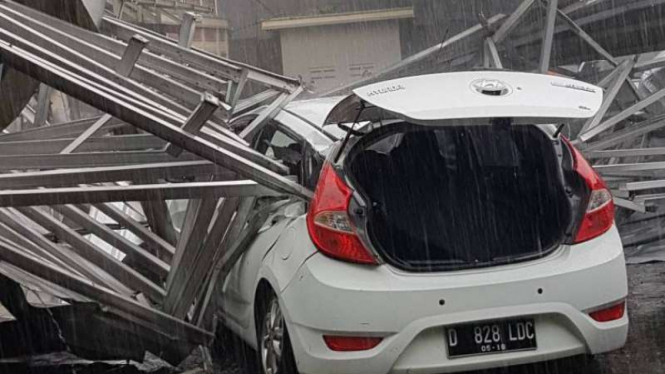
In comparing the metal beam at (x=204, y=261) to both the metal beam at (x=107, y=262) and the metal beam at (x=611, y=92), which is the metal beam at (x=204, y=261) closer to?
the metal beam at (x=107, y=262)

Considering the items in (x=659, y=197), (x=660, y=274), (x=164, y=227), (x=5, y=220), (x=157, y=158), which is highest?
(x=157, y=158)

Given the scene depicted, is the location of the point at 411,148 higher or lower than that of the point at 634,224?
higher

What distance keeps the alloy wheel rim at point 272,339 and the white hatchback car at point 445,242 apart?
10 millimetres

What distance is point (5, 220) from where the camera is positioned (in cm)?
487

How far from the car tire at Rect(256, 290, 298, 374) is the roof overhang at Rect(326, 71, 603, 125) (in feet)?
3.31

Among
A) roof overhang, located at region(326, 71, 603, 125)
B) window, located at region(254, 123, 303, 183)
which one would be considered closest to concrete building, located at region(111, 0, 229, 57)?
window, located at region(254, 123, 303, 183)

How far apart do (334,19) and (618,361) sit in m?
17.1

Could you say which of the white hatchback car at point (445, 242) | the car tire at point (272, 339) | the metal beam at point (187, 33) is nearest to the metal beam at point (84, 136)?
the white hatchback car at point (445, 242)

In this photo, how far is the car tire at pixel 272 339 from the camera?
391 cm

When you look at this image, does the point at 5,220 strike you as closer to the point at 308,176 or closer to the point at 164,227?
the point at 164,227

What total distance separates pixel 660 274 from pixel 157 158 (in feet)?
13.8

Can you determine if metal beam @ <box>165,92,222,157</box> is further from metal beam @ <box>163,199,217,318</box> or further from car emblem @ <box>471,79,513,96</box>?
car emblem @ <box>471,79,513,96</box>

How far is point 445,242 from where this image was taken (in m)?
3.92

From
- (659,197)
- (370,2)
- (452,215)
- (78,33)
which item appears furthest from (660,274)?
(370,2)
